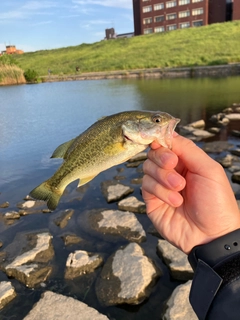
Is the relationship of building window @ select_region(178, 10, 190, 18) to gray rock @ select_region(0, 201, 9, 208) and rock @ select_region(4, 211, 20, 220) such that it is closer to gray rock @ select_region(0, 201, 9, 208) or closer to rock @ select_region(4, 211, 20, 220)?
gray rock @ select_region(0, 201, 9, 208)

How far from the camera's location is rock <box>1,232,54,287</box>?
4.74m

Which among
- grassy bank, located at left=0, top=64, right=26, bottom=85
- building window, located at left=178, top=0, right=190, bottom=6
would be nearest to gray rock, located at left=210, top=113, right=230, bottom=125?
grassy bank, located at left=0, top=64, right=26, bottom=85

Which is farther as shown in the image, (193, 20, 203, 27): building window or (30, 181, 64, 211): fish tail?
(193, 20, 203, 27): building window

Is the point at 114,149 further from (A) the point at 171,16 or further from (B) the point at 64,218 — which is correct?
(A) the point at 171,16

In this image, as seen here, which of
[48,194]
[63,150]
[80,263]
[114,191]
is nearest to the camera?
[63,150]

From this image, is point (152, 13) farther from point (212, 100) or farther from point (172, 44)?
point (212, 100)

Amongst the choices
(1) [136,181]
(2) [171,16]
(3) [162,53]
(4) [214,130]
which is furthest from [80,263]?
(2) [171,16]

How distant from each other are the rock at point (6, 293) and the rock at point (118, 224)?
2.01 m

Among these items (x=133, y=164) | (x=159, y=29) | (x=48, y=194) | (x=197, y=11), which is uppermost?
(x=197, y=11)

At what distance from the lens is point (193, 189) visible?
104 inches

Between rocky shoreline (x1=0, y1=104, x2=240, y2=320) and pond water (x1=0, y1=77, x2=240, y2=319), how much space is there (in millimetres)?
104

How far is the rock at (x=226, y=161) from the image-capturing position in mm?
8666

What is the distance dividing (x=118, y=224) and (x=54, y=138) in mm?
8226

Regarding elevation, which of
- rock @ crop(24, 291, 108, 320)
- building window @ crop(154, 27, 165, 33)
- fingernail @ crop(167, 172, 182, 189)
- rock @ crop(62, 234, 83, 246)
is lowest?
rock @ crop(62, 234, 83, 246)
